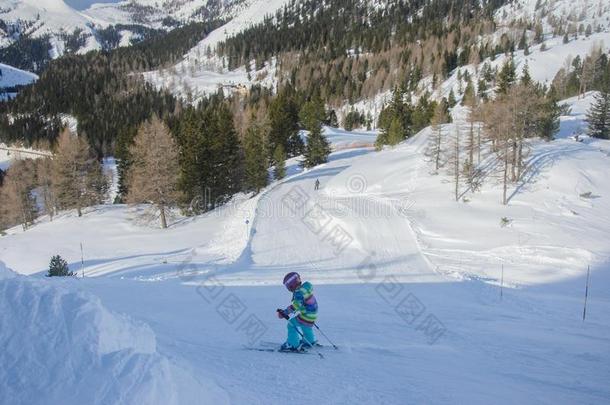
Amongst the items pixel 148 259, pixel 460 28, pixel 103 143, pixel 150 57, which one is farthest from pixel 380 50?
pixel 148 259

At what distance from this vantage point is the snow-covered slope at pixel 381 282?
681 centimetres

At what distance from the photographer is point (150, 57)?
177m

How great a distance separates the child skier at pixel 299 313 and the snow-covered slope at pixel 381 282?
428mm

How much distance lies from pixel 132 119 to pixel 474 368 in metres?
106

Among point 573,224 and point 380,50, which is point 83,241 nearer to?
point 573,224

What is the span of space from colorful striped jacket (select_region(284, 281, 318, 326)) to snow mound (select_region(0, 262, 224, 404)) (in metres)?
3.02

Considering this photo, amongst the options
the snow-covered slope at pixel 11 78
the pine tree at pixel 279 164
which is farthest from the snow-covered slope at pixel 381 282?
the snow-covered slope at pixel 11 78

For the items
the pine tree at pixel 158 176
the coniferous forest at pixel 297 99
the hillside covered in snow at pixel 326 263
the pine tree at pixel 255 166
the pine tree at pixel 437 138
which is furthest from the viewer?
the pine tree at pixel 255 166

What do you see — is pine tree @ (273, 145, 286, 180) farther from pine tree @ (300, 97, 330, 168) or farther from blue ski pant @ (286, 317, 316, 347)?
blue ski pant @ (286, 317, 316, 347)

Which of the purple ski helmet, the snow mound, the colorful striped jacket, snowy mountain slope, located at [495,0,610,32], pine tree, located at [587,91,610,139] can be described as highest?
snowy mountain slope, located at [495,0,610,32]

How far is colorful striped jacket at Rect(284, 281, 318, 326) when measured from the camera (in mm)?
7895

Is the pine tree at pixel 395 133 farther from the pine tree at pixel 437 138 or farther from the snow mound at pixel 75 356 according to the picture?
the snow mound at pixel 75 356

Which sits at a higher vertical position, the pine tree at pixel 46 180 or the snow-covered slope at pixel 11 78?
the snow-covered slope at pixel 11 78

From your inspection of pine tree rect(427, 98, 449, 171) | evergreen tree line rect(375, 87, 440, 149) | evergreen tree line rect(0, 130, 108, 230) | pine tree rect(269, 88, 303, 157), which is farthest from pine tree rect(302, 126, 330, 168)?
evergreen tree line rect(0, 130, 108, 230)
